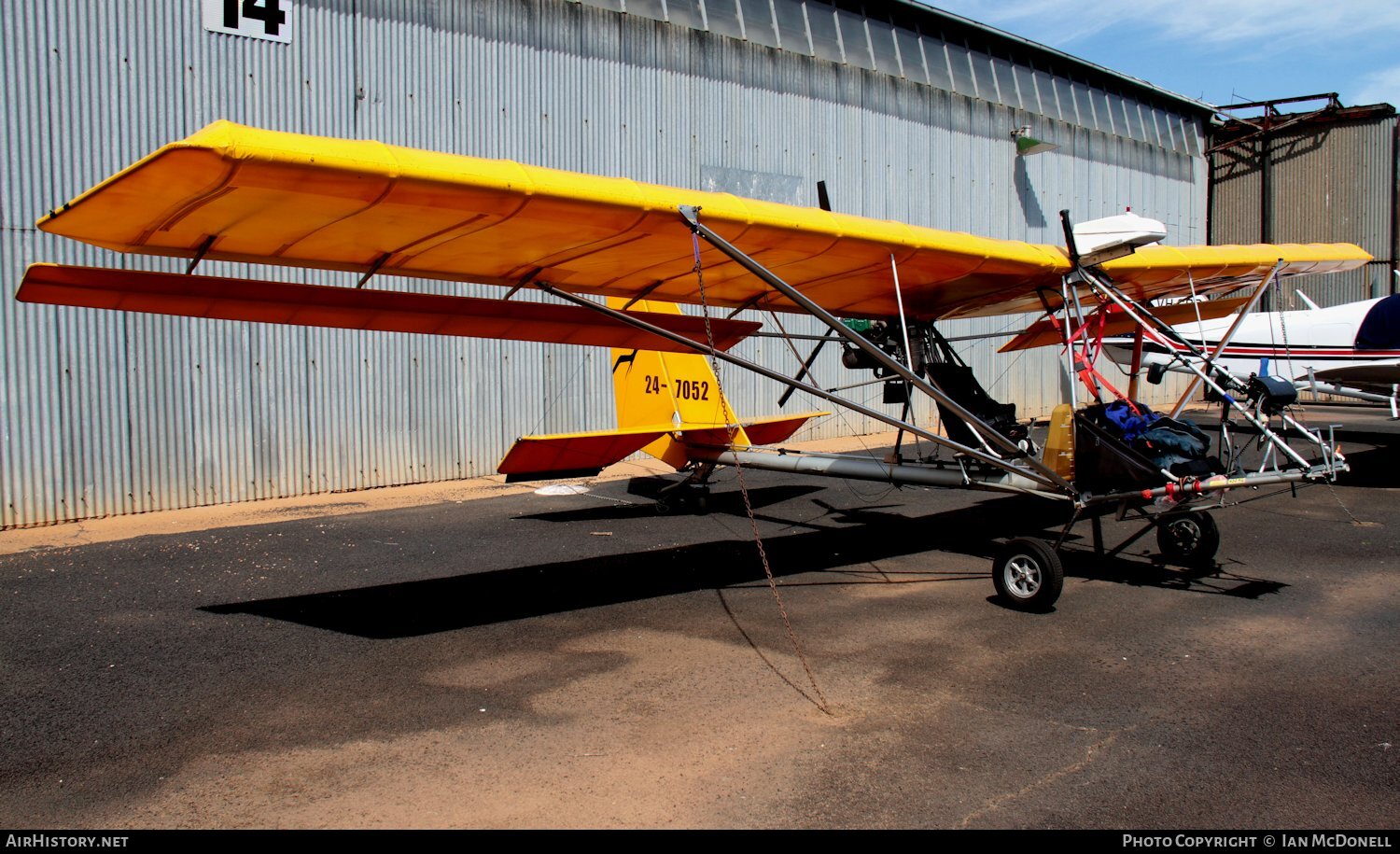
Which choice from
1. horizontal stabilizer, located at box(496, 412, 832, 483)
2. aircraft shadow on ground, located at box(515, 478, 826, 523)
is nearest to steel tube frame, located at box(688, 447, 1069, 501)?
horizontal stabilizer, located at box(496, 412, 832, 483)

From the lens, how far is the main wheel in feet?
22.2

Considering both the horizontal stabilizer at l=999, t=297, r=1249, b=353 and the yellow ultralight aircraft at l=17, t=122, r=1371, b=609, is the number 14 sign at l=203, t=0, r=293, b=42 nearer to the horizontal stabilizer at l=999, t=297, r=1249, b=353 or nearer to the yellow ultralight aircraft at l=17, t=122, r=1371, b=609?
the yellow ultralight aircraft at l=17, t=122, r=1371, b=609

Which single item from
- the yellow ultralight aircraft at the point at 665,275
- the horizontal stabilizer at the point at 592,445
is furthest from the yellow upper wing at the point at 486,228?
the horizontal stabilizer at the point at 592,445

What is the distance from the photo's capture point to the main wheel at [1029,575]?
22.2 ft

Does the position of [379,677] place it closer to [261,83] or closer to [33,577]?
[33,577]

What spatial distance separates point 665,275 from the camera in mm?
7402

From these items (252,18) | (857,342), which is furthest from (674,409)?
(252,18)

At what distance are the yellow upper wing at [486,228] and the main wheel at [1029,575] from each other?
2379mm

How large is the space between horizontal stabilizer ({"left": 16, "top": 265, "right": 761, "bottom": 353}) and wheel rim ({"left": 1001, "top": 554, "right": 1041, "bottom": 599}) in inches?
112

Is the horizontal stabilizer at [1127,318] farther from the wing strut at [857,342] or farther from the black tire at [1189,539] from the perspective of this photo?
the wing strut at [857,342]

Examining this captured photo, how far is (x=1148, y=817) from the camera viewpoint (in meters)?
3.78

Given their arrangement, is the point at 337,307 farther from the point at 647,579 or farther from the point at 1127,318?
the point at 1127,318
